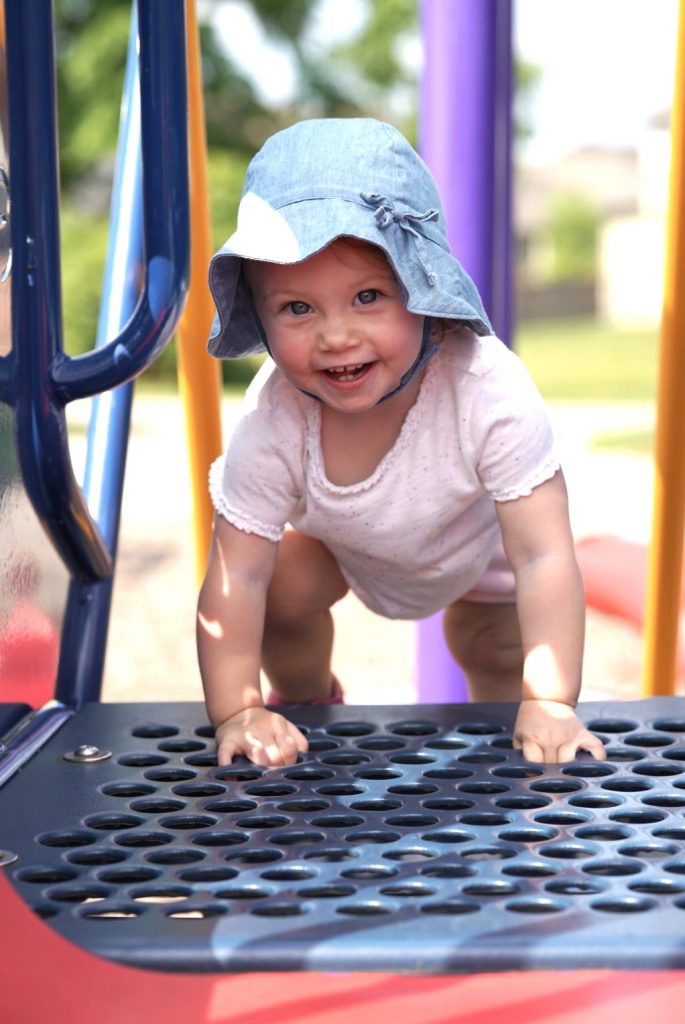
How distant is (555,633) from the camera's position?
1439 mm

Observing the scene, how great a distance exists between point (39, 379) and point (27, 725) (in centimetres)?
31

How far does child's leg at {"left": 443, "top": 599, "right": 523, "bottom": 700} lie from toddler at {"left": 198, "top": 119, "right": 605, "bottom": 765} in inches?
5.7

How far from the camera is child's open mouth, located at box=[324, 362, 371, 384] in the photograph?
141cm

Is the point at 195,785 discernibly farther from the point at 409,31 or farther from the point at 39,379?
the point at 409,31

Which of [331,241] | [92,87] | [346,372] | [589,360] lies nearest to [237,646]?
[346,372]

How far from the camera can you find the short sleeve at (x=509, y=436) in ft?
4.87

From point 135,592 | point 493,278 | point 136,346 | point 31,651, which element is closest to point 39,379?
point 136,346

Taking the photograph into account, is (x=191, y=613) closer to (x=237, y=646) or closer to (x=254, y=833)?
(x=237, y=646)

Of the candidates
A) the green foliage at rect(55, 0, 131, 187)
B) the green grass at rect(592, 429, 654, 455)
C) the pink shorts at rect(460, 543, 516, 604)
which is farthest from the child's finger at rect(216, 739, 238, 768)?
the green foliage at rect(55, 0, 131, 187)

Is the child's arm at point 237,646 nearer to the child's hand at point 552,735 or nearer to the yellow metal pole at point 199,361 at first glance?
the child's hand at point 552,735

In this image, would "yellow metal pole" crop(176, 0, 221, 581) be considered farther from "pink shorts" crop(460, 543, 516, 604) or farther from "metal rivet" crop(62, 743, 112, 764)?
"metal rivet" crop(62, 743, 112, 764)

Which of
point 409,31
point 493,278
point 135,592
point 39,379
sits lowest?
point 135,592

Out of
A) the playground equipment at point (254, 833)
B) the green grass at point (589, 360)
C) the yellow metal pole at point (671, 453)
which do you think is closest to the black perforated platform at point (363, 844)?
the playground equipment at point (254, 833)

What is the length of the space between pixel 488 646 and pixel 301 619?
0.84ft
